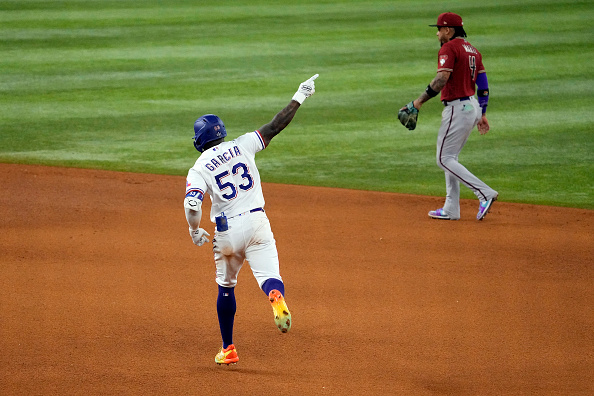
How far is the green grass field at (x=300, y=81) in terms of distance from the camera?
430 inches

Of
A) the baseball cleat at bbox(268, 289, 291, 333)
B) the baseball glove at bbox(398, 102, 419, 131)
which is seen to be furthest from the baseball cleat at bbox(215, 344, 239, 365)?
the baseball glove at bbox(398, 102, 419, 131)

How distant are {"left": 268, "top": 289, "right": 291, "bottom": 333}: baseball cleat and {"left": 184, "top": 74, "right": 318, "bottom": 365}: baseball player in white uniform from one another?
0.12 m

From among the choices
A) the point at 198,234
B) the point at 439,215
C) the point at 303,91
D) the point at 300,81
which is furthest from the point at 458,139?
the point at 300,81

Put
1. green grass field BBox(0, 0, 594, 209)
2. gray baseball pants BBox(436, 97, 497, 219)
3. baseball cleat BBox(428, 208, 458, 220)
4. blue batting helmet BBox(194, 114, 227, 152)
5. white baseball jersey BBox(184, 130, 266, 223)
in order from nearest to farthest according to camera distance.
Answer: white baseball jersey BBox(184, 130, 266, 223) → blue batting helmet BBox(194, 114, 227, 152) → gray baseball pants BBox(436, 97, 497, 219) → baseball cleat BBox(428, 208, 458, 220) → green grass field BBox(0, 0, 594, 209)

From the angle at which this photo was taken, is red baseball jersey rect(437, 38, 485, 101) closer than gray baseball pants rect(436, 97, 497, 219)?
Yes

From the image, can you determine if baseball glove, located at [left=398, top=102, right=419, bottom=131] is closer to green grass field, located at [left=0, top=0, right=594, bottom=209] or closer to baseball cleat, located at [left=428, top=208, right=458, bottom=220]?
baseball cleat, located at [left=428, top=208, right=458, bottom=220]

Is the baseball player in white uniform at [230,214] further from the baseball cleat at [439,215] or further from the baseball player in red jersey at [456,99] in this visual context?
the baseball cleat at [439,215]

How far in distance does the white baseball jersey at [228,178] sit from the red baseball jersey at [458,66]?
12.3 feet

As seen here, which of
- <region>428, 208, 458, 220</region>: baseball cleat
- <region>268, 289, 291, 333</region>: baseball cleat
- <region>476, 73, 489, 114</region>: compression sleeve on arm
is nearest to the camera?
<region>268, 289, 291, 333</region>: baseball cleat

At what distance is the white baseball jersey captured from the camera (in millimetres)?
4902

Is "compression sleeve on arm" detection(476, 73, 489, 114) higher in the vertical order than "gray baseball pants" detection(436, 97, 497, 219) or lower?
higher

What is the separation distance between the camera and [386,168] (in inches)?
423

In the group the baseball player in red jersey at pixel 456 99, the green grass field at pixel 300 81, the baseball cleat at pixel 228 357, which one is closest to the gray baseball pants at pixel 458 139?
the baseball player in red jersey at pixel 456 99

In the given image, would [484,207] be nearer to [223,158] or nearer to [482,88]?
[482,88]
